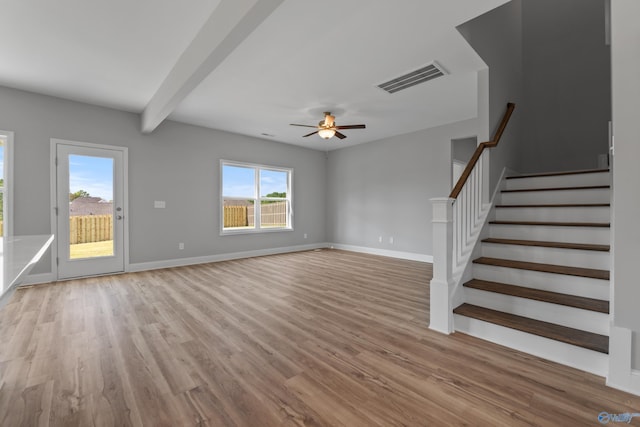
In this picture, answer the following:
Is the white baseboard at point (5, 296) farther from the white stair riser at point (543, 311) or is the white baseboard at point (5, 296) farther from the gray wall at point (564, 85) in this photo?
the gray wall at point (564, 85)

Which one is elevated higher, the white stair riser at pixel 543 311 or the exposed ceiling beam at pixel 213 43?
the exposed ceiling beam at pixel 213 43

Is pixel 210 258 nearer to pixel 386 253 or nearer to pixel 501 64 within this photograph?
pixel 386 253

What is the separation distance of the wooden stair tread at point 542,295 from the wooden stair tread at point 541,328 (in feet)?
0.55

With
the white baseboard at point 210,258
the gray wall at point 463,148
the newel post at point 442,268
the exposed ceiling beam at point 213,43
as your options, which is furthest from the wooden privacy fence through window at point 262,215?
the newel post at point 442,268

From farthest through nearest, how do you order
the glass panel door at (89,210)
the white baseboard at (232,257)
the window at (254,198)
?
the window at (254,198) → the glass panel door at (89,210) → the white baseboard at (232,257)

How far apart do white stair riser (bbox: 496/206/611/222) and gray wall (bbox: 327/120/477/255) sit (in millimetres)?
2111

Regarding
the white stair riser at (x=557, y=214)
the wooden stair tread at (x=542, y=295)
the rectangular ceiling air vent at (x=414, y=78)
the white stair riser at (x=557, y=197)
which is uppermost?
the rectangular ceiling air vent at (x=414, y=78)

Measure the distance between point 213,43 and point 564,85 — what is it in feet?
17.8

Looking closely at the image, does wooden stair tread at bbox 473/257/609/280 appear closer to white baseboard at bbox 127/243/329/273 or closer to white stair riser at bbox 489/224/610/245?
white stair riser at bbox 489/224/610/245

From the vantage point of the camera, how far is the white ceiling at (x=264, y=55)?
2.26m

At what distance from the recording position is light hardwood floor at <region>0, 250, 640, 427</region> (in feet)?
4.65

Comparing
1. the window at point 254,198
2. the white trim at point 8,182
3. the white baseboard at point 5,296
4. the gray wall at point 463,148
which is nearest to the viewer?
the white baseboard at point 5,296

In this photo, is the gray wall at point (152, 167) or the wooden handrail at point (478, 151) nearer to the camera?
the wooden handrail at point (478, 151)

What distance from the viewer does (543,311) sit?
2.08m
